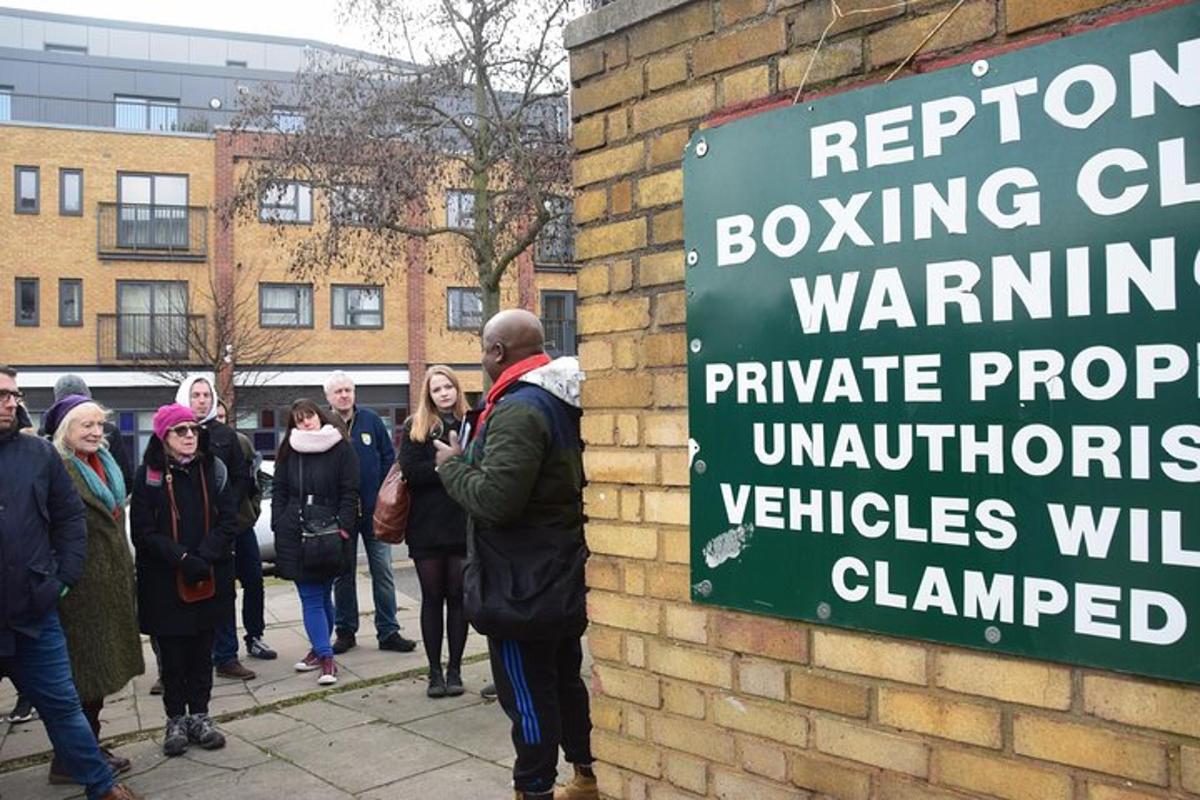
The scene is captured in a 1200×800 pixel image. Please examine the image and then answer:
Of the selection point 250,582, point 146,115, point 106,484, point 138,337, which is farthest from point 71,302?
point 106,484

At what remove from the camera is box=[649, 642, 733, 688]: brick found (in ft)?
7.43

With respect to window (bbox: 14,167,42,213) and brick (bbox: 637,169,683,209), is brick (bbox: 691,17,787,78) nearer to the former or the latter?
brick (bbox: 637,169,683,209)

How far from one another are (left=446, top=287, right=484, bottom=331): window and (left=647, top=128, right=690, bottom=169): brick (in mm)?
28027

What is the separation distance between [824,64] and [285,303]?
28.5 metres

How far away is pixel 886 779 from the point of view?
1969mm

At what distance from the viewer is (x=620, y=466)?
2.51 meters

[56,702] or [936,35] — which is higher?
[936,35]

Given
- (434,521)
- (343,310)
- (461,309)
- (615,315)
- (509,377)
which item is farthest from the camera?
(461,309)

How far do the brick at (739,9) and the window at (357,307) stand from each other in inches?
1094

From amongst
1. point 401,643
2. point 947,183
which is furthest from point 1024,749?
point 401,643

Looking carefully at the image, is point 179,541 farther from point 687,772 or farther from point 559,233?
point 559,233

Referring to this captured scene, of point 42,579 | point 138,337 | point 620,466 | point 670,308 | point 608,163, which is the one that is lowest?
point 42,579

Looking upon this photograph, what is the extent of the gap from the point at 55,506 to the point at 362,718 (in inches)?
75.4

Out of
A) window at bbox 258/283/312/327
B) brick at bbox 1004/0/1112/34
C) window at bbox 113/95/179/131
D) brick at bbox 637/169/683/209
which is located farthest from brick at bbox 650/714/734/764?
window at bbox 113/95/179/131
